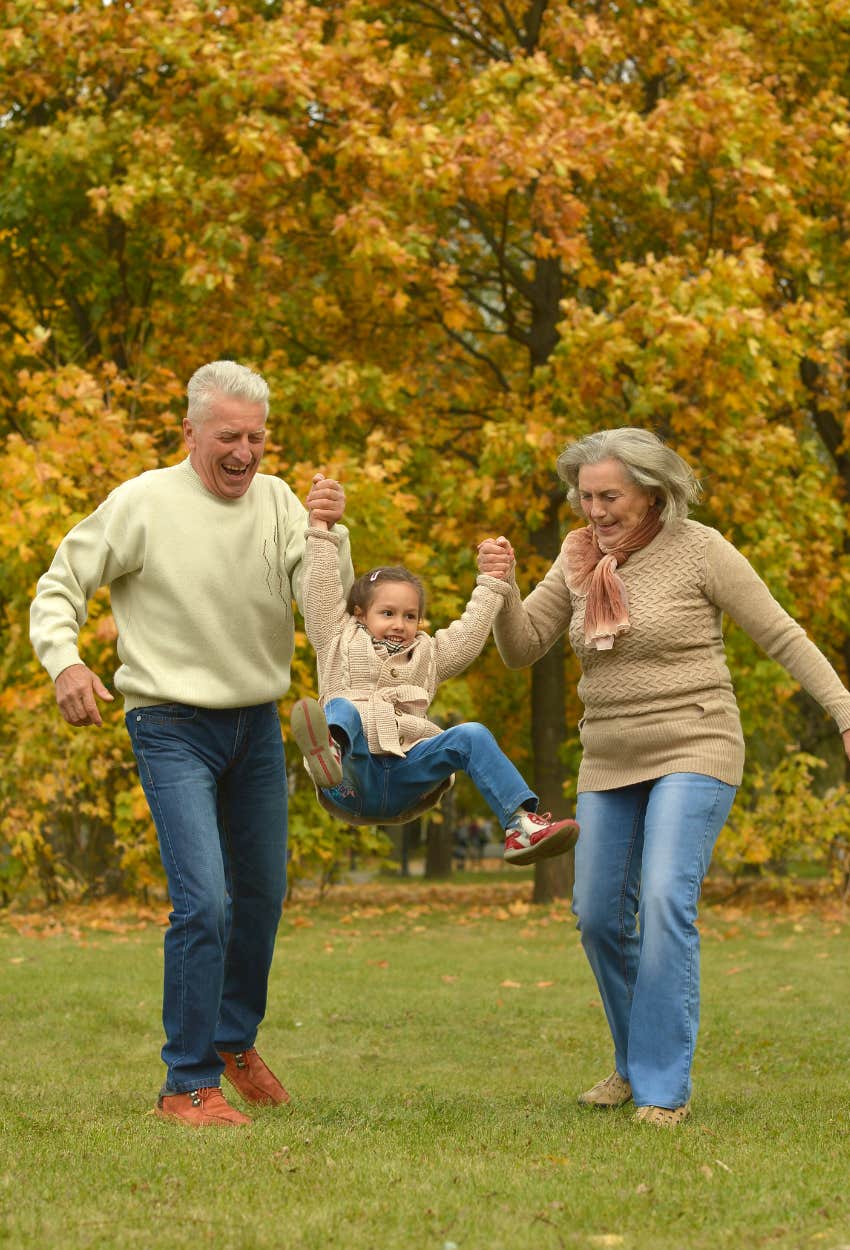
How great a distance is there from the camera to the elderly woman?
538 centimetres

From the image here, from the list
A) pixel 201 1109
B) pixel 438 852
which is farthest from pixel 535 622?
pixel 438 852

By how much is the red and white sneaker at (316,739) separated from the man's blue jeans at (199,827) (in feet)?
1.13

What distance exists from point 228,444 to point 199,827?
118cm

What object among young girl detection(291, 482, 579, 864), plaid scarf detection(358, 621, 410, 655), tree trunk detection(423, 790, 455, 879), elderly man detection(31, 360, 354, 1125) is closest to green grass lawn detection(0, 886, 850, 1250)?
elderly man detection(31, 360, 354, 1125)

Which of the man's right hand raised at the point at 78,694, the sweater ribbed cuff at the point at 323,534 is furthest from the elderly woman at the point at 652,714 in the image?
the man's right hand raised at the point at 78,694

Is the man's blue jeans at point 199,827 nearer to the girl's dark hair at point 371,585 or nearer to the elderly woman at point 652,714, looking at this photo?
the girl's dark hair at point 371,585

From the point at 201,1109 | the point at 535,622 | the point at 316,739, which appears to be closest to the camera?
the point at 316,739

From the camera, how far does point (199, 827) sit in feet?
17.2

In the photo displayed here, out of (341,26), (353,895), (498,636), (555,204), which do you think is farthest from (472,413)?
(498,636)

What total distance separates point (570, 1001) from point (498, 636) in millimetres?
4268

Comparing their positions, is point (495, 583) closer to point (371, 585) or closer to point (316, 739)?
point (371, 585)

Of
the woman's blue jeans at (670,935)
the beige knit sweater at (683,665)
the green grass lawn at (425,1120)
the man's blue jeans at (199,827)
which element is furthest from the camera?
the beige knit sweater at (683,665)

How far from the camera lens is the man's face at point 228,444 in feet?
17.3

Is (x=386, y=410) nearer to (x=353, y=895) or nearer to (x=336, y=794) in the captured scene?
(x=353, y=895)
